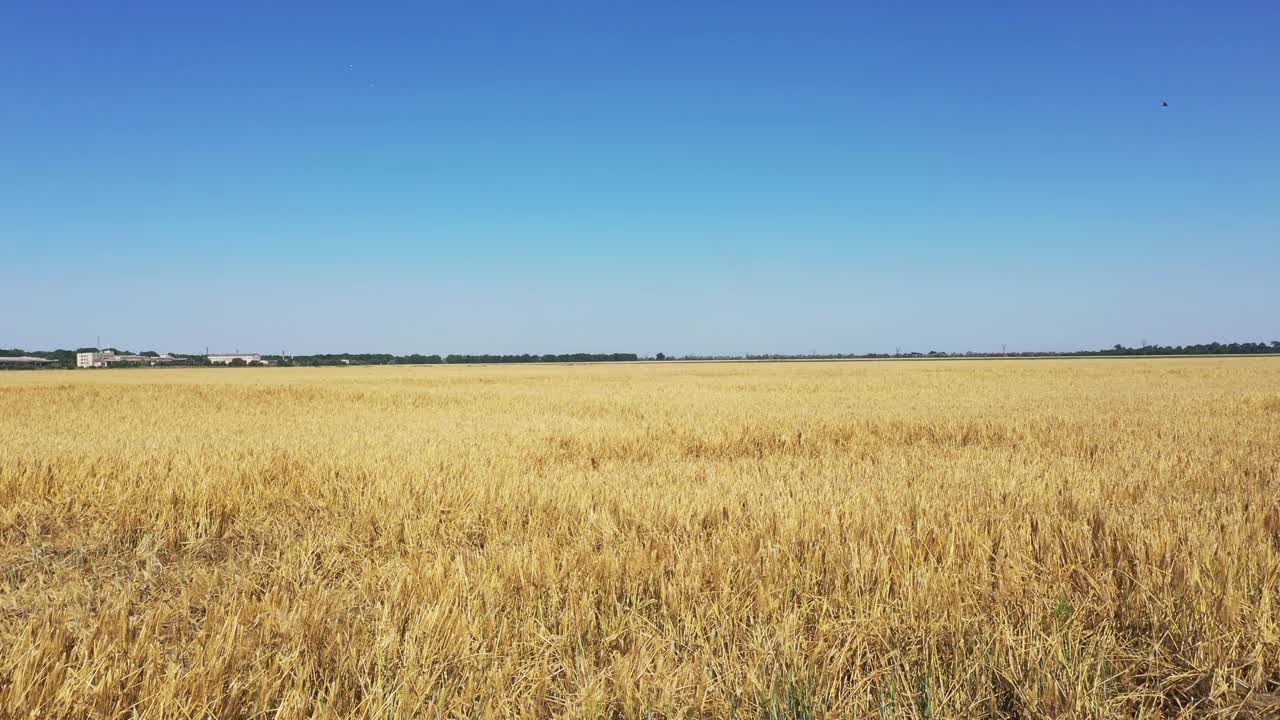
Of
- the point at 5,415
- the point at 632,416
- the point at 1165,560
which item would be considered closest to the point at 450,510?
the point at 1165,560

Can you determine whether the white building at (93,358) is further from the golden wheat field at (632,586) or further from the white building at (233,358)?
the golden wheat field at (632,586)

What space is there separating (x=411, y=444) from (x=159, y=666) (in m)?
7.26

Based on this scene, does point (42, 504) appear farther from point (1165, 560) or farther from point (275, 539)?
point (1165, 560)

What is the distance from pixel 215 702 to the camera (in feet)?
7.91

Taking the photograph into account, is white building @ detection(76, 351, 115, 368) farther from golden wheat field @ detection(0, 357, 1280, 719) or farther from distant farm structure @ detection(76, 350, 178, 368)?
golden wheat field @ detection(0, 357, 1280, 719)

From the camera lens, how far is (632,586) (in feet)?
12.2

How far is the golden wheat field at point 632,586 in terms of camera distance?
255 cm

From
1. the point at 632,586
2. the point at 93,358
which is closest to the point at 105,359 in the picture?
the point at 93,358

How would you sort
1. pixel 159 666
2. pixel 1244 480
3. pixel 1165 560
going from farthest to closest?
pixel 1244 480, pixel 1165 560, pixel 159 666

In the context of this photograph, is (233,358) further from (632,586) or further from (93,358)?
(632,586)

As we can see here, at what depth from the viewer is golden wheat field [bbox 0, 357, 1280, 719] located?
8.38ft

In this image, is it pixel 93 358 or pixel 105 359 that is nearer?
pixel 93 358

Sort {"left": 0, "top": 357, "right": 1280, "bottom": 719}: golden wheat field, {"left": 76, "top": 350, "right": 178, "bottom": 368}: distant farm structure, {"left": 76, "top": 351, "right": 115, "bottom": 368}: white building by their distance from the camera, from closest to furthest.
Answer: {"left": 0, "top": 357, "right": 1280, "bottom": 719}: golden wheat field
{"left": 76, "top": 350, "right": 178, "bottom": 368}: distant farm structure
{"left": 76, "top": 351, "right": 115, "bottom": 368}: white building

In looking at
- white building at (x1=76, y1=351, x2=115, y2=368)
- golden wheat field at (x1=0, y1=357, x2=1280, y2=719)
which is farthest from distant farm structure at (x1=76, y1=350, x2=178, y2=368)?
golden wheat field at (x1=0, y1=357, x2=1280, y2=719)
